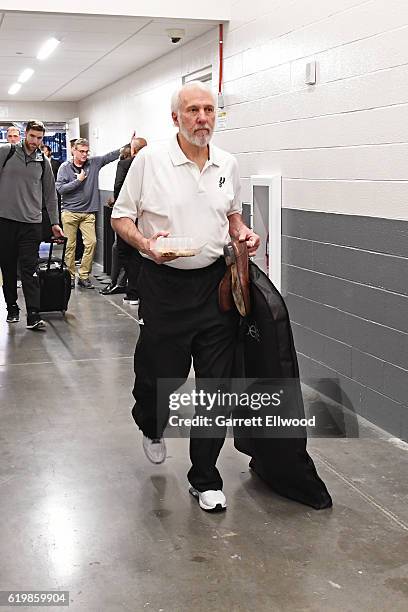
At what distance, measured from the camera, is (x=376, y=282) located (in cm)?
447

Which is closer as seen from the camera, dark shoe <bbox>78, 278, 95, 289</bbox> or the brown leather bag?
the brown leather bag

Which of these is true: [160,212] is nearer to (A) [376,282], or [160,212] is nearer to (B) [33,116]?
(A) [376,282]

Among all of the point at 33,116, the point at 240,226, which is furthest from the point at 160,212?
the point at 33,116

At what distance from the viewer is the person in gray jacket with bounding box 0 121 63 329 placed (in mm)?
7219

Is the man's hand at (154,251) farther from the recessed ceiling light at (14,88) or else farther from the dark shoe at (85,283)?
Answer: the recessed ceiling light at (14,88)

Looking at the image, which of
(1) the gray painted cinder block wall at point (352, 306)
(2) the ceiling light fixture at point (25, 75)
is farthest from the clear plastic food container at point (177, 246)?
(2) the ceiling light fixture at point (25, 75)

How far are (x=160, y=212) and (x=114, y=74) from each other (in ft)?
25.0

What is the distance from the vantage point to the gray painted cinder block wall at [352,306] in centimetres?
429

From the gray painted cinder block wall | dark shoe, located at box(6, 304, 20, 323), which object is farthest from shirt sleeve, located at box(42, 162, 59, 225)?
the gray painted cinder block wall

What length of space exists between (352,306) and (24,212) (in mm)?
3470

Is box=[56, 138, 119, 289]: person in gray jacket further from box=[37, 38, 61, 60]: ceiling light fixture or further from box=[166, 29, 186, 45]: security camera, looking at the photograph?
box=[166, 29, 186, 45]: security camera

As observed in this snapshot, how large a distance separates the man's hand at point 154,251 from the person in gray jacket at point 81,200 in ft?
22.1

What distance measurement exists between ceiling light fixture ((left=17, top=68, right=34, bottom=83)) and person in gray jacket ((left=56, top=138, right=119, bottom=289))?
44.7 inches

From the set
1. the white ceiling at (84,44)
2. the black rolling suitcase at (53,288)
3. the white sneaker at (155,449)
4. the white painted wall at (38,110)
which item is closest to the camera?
the white sneaker at (155,449)
